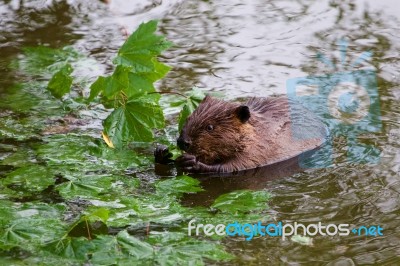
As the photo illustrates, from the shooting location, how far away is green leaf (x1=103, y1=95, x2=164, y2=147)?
5.38m

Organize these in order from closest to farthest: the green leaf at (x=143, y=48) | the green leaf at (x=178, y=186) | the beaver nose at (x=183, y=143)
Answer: the green leaf at (x=178, y=186), the green leaf at (x=143, y=48), the beaver nose at (x=183, y=143)

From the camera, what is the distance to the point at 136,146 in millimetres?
5980

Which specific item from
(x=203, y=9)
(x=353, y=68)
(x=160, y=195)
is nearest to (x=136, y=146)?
(x=160, y=195)

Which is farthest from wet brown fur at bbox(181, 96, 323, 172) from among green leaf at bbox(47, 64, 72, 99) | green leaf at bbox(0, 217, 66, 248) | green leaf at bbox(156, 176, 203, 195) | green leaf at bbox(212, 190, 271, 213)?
green leaf at bbox(0, 217, 66, 248)

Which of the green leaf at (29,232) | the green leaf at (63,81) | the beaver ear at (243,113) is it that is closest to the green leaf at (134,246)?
the green leaf at (29,232)

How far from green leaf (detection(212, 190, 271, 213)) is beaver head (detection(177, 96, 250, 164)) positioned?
84cm

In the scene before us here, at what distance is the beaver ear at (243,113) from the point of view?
5.68 m

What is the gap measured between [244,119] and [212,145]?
279 mm

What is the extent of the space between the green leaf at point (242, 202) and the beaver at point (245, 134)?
2.55ft

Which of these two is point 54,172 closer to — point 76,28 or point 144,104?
point 144,104

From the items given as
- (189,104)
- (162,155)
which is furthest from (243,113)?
(162,155)

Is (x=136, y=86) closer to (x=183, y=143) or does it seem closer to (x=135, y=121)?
(x=135, y=121)

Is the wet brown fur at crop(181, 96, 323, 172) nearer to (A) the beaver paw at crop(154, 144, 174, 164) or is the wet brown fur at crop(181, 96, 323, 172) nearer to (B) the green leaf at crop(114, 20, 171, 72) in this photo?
(A) the beaver paw at crop(154, 144, 174, 164)

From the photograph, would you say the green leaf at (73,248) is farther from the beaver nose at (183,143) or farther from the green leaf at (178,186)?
the beaver nose at (183,143)
